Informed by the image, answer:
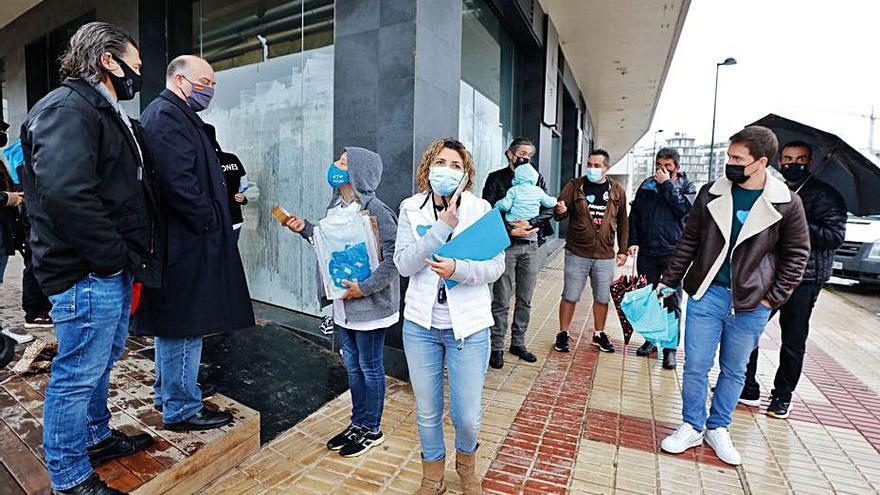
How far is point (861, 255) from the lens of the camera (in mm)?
9781

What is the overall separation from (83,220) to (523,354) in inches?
151

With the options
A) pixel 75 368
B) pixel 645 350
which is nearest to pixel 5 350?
pixel 75 368

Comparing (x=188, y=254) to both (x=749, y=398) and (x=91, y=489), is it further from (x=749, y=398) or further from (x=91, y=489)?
(x=749, y=398)

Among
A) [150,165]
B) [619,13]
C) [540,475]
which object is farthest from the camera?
[619,13]

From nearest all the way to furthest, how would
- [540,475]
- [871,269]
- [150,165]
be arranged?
[150,165]
[540,475]
[871,269]

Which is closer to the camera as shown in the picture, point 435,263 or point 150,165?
point 435,263

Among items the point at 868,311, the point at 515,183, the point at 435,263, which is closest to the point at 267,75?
the point at 515,183

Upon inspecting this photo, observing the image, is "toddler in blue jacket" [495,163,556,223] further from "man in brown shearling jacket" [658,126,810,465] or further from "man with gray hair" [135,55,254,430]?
"man with gray hair" [135,55,254,430]

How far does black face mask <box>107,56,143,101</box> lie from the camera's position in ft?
7.48

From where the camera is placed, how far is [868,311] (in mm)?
8281

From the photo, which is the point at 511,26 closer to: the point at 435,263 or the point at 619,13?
the point at 619,13

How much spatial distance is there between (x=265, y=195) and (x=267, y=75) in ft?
4.57

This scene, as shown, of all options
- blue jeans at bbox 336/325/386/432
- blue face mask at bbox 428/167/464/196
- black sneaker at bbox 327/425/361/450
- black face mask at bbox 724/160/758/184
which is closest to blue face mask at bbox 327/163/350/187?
blue face mask at bbox 428/167/464/196

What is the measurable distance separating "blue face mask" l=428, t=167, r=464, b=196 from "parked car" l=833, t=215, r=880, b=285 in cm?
1042
